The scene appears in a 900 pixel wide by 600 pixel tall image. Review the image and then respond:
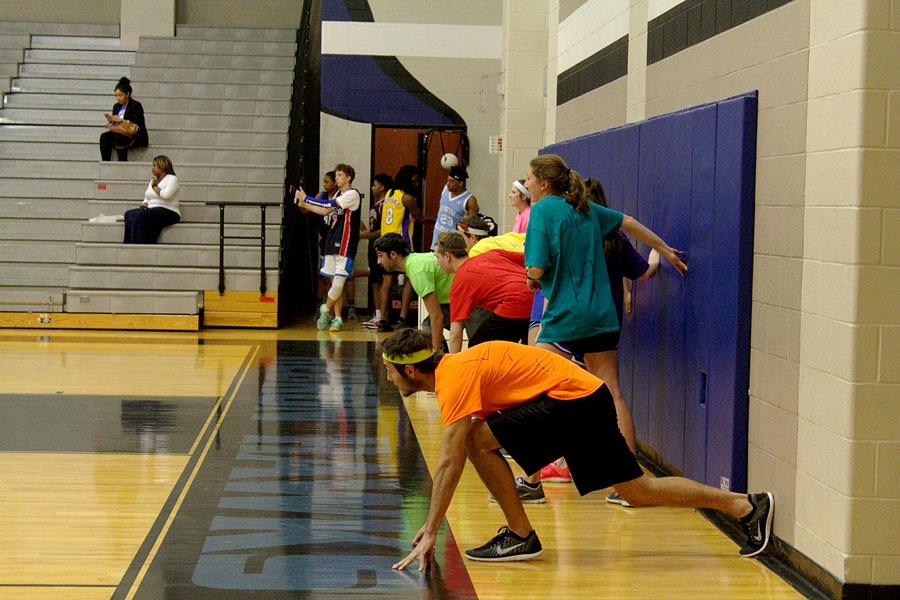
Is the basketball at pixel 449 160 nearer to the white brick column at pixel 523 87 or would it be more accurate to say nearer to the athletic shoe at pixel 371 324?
the white brick column at pixel 523 87

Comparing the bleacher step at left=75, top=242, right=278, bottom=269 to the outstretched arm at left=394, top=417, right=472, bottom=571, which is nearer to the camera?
the outstretched arm at left=394, top=417, right=472, bottom=571

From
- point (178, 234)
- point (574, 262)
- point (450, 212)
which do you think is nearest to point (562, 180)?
point (574, 262)

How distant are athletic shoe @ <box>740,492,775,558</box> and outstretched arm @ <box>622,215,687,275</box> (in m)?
1.40

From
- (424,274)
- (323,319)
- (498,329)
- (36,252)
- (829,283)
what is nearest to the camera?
(829,283)

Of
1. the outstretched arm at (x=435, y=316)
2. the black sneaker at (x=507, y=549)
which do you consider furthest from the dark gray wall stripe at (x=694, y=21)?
the black sneaker at (x=507, y=549)

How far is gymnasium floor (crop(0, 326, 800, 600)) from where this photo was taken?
473 cm

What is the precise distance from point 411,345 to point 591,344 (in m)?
1.62

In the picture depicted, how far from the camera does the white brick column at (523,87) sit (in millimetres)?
13336

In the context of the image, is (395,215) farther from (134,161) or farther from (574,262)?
(574,262)

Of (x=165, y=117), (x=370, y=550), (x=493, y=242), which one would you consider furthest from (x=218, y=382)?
(x=165, y=117)

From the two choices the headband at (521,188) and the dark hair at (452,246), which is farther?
the headband at (521,188)

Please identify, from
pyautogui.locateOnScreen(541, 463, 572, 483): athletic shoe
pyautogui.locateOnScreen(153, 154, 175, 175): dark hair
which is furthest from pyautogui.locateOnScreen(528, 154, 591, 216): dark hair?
pyautogui.locateOnScreen(153, 154, 175, 175): dark hair

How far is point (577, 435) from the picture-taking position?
16.1 feet

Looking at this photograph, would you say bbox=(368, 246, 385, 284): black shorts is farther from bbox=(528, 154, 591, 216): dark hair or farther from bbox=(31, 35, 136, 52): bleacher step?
bbox=(528, 154, 591, 216): dark hair
